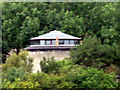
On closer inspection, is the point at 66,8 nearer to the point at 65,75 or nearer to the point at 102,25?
the point at 102,25

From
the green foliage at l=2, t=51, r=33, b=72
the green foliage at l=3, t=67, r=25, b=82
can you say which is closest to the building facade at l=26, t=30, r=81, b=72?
the green foliage at l=2, t=51, r=33, b=72

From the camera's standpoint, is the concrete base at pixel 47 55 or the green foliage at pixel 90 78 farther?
the concrete base at pixel 47 55

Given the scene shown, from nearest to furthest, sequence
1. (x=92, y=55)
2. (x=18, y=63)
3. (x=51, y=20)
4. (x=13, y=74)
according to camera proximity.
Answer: (x=13, y=74) < (x=18, y=63) < (x=92, y=55) < (x=51, y=20)

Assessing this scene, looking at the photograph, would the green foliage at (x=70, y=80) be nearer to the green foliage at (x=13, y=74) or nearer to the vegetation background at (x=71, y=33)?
the vegetation background at (x=71, y=33)

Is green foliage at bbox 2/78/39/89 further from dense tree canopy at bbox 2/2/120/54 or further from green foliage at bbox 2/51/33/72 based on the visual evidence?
dense tree canopy at bbox 2/2/120/54

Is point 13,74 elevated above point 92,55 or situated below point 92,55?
below

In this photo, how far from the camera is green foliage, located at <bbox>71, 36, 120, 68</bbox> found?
2217 cm

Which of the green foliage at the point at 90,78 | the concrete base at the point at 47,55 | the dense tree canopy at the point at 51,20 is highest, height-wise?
the dense tree canopy at the point at 51,20

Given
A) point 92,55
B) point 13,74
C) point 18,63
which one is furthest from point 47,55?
point 13,74

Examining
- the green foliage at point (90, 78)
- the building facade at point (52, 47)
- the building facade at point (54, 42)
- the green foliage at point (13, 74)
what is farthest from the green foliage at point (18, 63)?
the building facade at point (54, 42)

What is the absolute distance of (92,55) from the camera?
73.4ft

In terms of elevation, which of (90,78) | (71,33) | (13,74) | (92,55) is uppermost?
(71,33)

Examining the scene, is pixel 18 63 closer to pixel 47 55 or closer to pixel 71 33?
pixel 47 55

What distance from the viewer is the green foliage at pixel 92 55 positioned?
72.7ft
